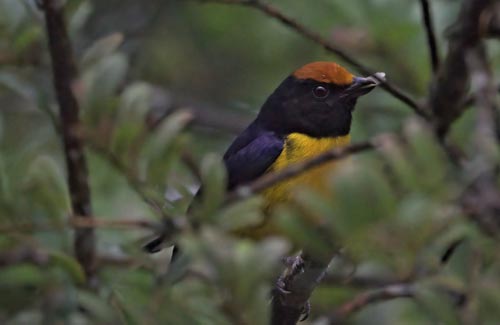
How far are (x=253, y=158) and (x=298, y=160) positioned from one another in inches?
6.7

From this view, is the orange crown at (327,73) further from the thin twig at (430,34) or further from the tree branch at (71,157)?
the tree branch at (71,157)

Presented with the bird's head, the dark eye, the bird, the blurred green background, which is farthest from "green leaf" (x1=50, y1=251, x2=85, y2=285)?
the dark eye

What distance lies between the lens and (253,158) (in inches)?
170

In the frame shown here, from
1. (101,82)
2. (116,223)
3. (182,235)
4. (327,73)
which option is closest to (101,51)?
(101,82)

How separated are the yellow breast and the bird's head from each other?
38mm

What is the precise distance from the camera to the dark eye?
4.57m

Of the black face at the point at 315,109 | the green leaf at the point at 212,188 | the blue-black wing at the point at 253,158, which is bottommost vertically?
the blue-black wing at the point at 253,158

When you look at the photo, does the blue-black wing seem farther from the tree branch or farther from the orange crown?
the tree branch

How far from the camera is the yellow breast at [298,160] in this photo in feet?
12.8

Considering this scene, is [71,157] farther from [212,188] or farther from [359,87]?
[359,87]

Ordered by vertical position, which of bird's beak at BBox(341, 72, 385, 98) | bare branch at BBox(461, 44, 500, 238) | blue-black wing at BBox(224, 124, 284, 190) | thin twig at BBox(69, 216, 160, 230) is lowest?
blue-black wing at BBox(224, 124, 284, 190)

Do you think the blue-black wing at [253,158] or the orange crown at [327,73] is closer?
the blue-black wing at [253,158]

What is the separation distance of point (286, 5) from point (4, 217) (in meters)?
4.16

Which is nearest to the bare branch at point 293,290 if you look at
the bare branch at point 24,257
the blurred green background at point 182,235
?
the blurred green background at point 182,235
